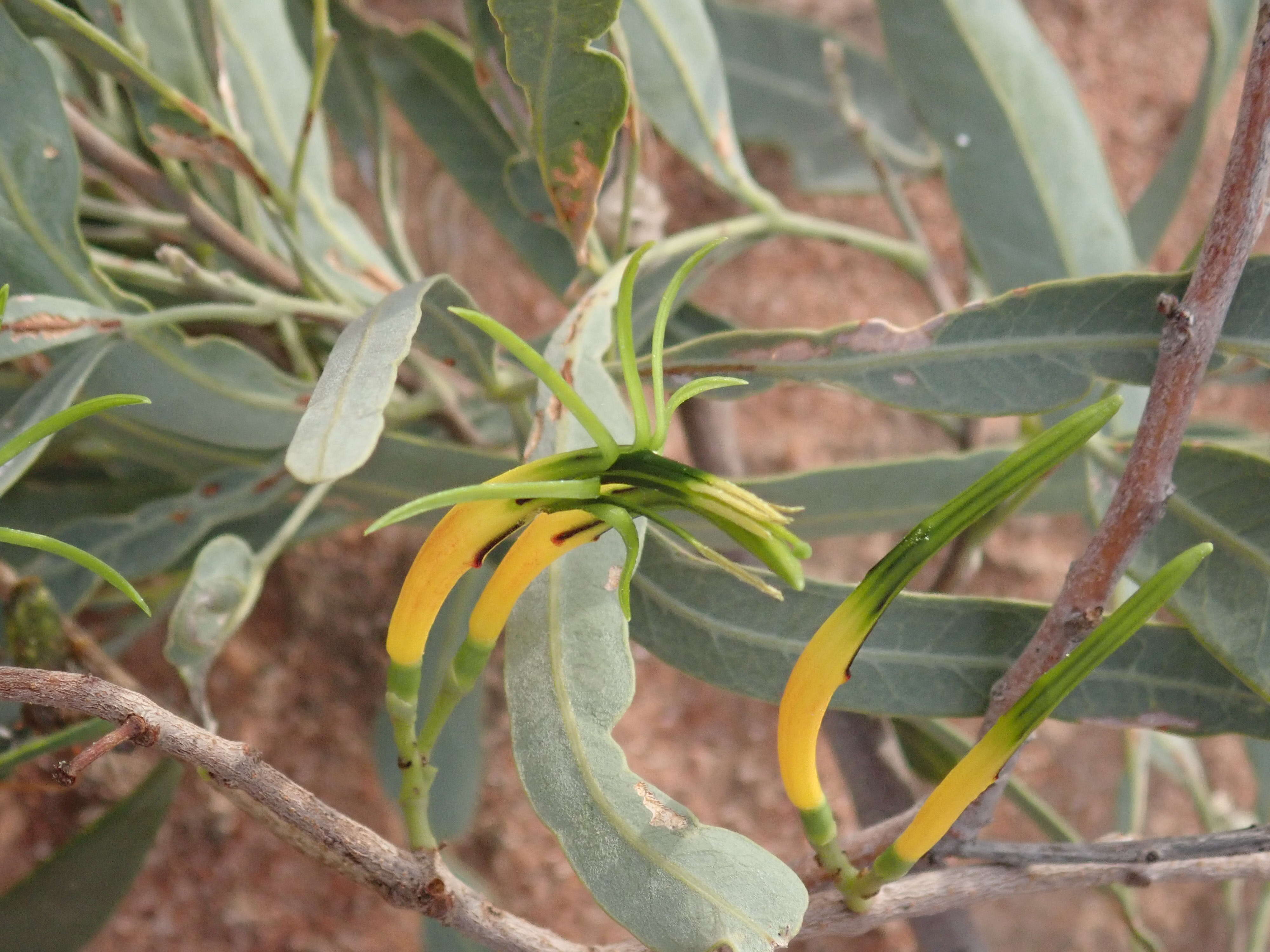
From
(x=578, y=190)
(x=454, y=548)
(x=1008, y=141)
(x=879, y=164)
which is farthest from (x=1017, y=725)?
(x=879, y=164)

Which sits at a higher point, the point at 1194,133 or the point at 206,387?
the point at 1194,133

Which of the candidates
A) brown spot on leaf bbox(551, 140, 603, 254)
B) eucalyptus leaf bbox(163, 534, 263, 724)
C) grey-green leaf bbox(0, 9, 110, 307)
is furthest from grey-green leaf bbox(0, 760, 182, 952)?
brown spot on leaf bbox(551, 140, 603, 254)

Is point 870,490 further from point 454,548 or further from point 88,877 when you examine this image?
point 88,877

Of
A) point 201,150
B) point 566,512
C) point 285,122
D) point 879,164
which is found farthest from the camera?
point 879,164

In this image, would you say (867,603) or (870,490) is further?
(870,490)

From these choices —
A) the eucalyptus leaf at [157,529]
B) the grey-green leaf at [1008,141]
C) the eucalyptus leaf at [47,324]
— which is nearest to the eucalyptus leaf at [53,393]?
the eucalyptus leaf at [47,324]

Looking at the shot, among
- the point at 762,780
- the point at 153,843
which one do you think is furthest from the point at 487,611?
the point at 762,780

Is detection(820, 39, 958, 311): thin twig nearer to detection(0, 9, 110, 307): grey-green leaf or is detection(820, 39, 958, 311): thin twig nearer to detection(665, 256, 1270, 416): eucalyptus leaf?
detection(665, 256, 1270, 416): eucalyptus leaf
